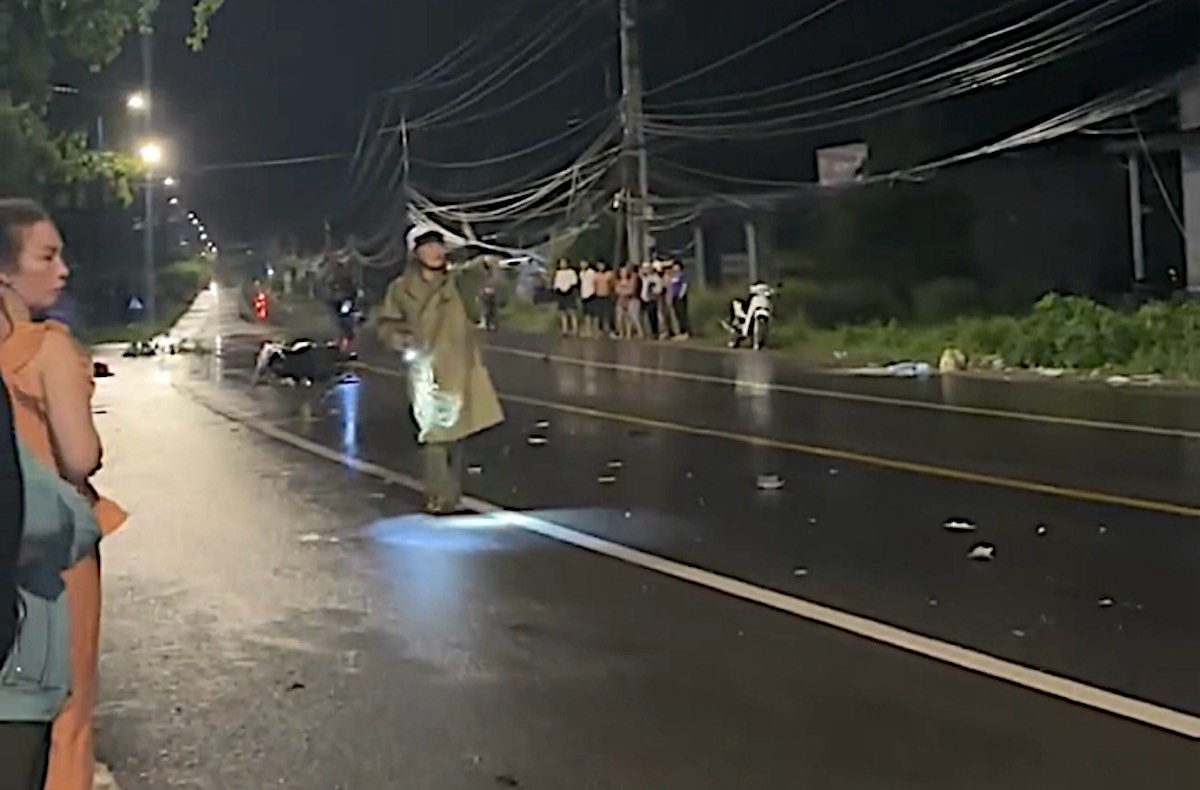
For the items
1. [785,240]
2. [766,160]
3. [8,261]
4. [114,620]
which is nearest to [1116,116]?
[785,240]

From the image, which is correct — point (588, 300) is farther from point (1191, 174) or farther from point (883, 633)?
point (883, 633)

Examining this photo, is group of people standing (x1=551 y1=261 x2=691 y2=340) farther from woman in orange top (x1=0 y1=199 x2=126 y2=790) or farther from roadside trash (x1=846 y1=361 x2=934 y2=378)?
woman in orange top (x1=0 y1=199 x2=126 y2=790)

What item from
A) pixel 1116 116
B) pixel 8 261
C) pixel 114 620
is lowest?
pixel 114 620

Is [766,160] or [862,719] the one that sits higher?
[766,160]

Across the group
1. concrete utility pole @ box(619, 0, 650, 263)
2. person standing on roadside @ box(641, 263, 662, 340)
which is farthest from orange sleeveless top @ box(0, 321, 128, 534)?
concrete utility pole @ box(619, 0, 650, 263)

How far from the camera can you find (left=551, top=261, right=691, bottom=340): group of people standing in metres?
42.2

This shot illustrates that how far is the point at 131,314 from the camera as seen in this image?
69.9 meters

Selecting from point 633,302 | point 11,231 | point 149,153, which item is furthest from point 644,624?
point 149,153

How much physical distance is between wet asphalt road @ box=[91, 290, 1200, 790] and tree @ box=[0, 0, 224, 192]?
4.25 m

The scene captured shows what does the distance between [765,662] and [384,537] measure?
15.2 ft

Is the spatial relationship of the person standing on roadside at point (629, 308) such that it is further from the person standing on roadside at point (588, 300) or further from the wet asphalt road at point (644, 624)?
the wet asphalt road at point (644, 624)

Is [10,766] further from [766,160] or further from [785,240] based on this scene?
[766,160]

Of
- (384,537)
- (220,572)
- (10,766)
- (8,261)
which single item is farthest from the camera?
(384,537)

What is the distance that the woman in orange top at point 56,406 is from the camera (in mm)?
4637
